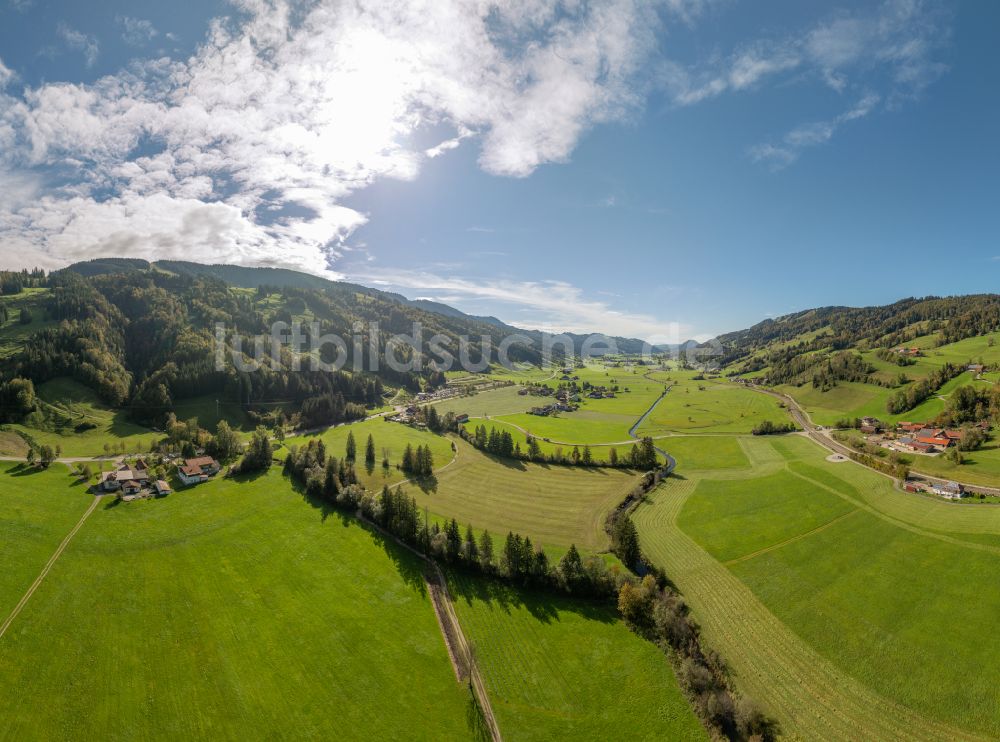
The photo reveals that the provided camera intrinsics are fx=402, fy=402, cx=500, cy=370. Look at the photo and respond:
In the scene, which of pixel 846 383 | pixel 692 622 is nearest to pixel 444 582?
pixel 692 622

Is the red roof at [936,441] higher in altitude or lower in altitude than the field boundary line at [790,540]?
higher

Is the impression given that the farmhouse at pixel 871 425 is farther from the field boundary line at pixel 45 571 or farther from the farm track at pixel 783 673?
the field boundary line at pixel 45 571

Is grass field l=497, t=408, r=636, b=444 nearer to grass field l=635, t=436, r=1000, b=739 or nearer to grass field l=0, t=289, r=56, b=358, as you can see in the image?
grass field l=635, t=436, r=1000, b=739

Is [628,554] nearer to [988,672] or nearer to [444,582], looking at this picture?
[444,582]

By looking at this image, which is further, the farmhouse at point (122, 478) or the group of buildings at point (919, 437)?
the group of buildings at point (919, 437)

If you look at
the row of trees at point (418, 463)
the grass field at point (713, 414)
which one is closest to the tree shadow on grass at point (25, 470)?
the row of trees at point (418, 463)

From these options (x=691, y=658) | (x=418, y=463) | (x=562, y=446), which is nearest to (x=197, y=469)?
(x=418, y=463)
